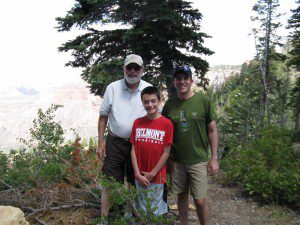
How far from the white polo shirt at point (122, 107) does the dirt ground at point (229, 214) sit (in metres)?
1.44

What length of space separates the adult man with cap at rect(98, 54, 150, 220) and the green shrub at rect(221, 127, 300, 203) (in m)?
2.95

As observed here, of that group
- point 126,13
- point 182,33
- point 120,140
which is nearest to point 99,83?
point 126,13

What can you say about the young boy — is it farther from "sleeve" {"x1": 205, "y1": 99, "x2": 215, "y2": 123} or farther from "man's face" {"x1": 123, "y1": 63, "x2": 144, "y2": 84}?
"sleeve" {"x1": 205, "y1": 99, "x2": 215, "y2": 123}

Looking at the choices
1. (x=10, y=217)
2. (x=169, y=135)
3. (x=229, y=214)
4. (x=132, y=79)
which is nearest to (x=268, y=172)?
(x=229, y=214)

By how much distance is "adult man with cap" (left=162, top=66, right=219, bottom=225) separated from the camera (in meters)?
3.00

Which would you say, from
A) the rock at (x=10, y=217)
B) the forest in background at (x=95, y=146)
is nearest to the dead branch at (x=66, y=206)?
Result: the forest in background at (x=95, y=146)

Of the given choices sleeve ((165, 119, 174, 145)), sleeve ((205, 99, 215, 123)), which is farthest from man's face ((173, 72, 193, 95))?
sleeve ((165, 119, 174, 145))

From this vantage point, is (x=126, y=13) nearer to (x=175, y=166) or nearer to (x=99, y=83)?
(x=99, y=83)

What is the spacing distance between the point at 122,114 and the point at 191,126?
0.81 m

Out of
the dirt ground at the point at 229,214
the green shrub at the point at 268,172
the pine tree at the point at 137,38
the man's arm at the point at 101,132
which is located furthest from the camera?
the pine tree at the point at 137,38

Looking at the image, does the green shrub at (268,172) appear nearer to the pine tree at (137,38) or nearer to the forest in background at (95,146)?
the forest in background at (95,146)

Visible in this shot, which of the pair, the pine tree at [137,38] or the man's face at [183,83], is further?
the pine tree at [137,38]

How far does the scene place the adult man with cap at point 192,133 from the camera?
300 centimetres

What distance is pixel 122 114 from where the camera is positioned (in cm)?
320
